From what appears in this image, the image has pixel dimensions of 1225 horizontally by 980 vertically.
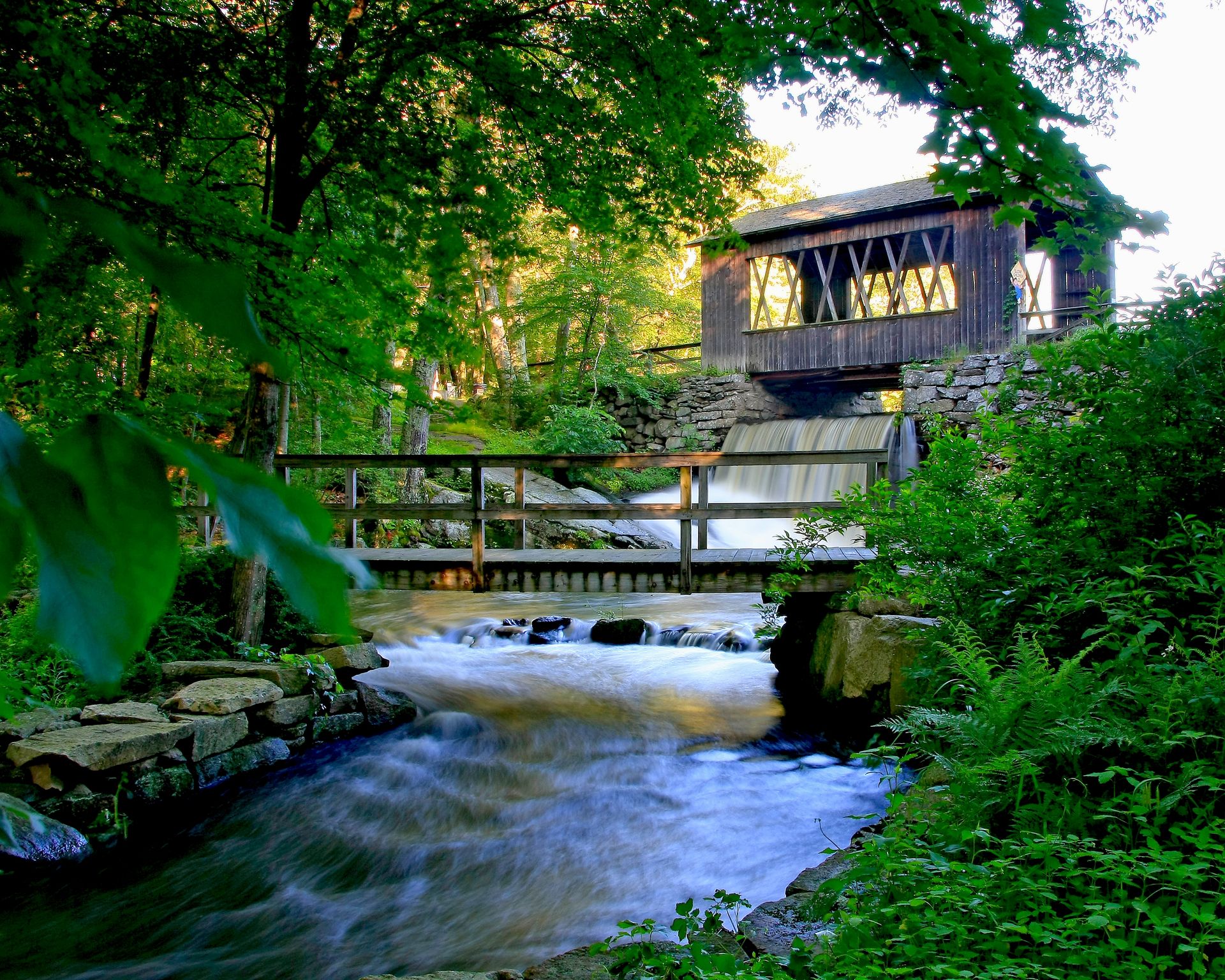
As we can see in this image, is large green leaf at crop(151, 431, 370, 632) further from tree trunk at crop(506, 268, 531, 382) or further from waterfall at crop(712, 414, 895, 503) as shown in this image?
tree trunk at crop(506, 268, 531, 382)

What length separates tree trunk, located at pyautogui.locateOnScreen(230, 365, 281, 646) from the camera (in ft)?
21.6

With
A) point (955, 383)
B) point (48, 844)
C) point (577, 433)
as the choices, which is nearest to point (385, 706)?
point (48, 844)

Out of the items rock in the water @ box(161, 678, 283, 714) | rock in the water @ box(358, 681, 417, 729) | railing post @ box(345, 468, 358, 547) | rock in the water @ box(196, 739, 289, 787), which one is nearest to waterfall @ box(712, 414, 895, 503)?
railing post @ box(345, 468, 358, 547)

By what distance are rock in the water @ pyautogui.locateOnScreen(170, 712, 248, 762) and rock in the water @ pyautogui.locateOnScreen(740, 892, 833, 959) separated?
4.20m

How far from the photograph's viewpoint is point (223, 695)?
597 cm

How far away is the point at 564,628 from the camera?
1048 centimetres

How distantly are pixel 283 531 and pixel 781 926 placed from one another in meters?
3.21

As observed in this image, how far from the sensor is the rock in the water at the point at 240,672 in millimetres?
6418

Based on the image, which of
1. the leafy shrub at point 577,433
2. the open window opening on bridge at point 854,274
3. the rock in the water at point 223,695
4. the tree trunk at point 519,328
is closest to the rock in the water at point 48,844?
the rock in the water at point 223,695

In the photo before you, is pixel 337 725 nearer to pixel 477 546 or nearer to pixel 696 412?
pixel 477 546

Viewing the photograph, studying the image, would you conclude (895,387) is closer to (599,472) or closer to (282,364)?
(599,472)

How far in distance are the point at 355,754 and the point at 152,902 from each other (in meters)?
2.22

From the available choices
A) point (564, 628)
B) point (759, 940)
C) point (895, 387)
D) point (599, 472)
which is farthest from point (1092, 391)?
point (895, 387)

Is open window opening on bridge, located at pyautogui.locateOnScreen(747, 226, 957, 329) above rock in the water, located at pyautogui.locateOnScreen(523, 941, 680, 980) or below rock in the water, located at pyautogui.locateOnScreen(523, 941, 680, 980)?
→ above
